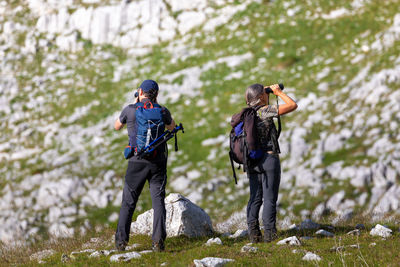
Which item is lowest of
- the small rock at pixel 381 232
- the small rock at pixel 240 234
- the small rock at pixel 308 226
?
the small rock at pixel 308 226

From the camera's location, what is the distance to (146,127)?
22.6 ft

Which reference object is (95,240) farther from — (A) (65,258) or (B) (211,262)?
(B) (211,262)

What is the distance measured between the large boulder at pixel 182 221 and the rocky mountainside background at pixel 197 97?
5.38 feet

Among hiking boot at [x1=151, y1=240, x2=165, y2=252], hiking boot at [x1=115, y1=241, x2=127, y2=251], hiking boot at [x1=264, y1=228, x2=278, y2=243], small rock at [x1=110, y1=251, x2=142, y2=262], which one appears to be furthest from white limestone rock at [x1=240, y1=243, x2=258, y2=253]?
hiking boot at [x1=115, y1=241, x2=127, y2=251]

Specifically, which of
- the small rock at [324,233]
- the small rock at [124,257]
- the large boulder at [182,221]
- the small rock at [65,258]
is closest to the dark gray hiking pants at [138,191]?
the small rock at [124,257]

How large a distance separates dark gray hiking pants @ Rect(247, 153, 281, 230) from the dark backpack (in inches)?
6.6

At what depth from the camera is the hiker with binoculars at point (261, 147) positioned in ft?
22.6

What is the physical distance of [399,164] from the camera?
39.9ft

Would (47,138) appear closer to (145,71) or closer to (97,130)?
(97,130)

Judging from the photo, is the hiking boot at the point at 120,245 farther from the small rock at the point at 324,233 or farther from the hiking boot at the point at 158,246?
the small rock at the point at 324,233

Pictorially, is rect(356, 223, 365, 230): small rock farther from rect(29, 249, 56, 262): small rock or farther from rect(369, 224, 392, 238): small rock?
rect(29, 249, 56, 262): small rock

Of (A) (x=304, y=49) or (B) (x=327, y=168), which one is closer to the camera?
(B) (x=327, y=168)

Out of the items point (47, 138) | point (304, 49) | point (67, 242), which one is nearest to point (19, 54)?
point (47, 138)

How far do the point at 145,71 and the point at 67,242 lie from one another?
14.8m
